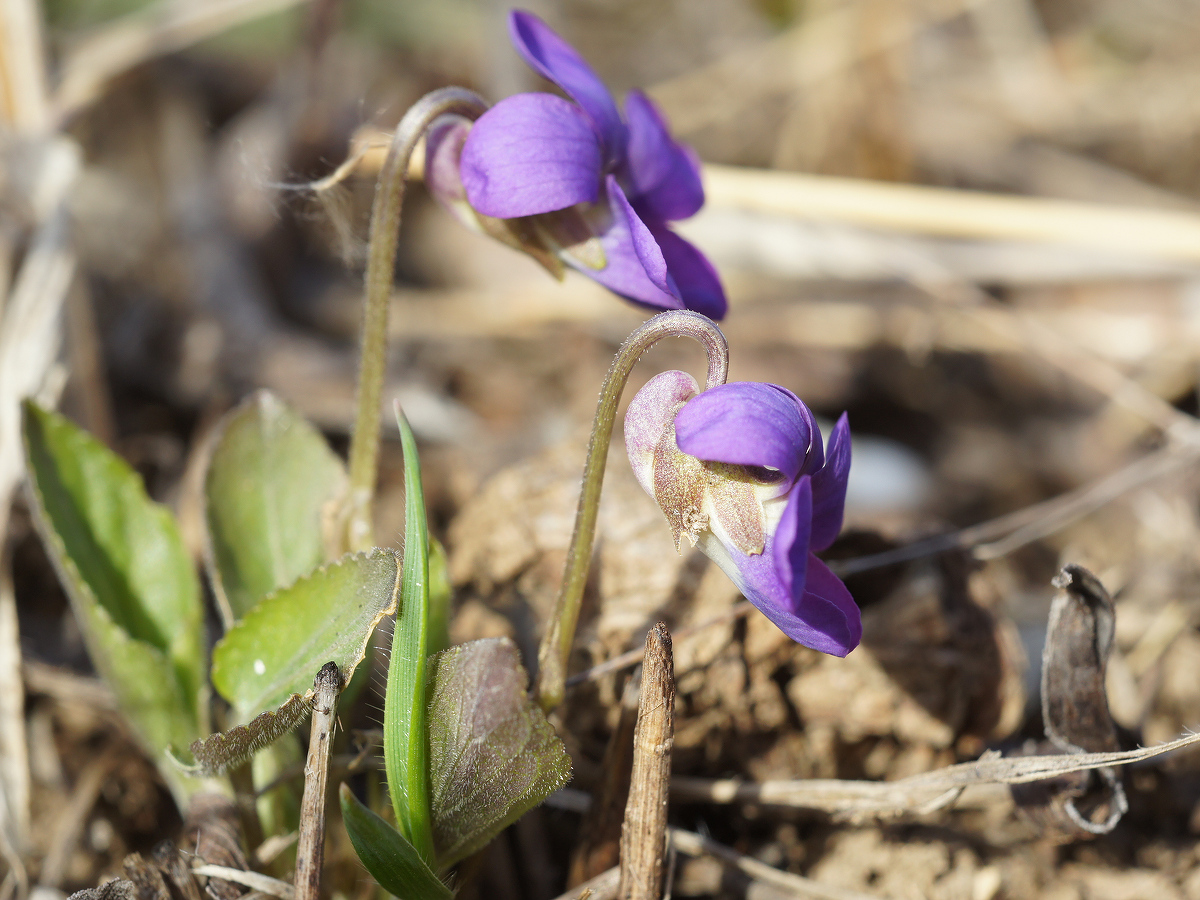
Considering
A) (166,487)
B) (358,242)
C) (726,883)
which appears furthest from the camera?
(166,487)

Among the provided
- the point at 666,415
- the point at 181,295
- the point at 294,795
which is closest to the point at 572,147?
the point at 666,415

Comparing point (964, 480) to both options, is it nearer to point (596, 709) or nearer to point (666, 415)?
point (596, 709)

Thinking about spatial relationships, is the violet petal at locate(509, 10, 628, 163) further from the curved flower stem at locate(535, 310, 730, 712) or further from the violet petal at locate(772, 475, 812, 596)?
the violet petal at locate(772, 475, 812, 596)

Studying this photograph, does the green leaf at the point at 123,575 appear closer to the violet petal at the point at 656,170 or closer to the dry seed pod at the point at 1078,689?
the violet petal at the point at 656,170

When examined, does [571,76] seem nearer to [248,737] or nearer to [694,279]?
[694,279]

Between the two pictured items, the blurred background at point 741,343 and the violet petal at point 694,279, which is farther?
the blurred background at point 741,343

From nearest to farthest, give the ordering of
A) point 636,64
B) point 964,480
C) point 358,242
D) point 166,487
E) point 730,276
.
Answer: point 358,242
point 166,487
point 964,480
point 730,276
point 636,64

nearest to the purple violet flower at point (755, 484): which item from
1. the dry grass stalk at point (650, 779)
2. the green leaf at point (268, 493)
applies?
the dry grass stalk at point (650, 779)

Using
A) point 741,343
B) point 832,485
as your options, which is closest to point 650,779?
point 832,485
